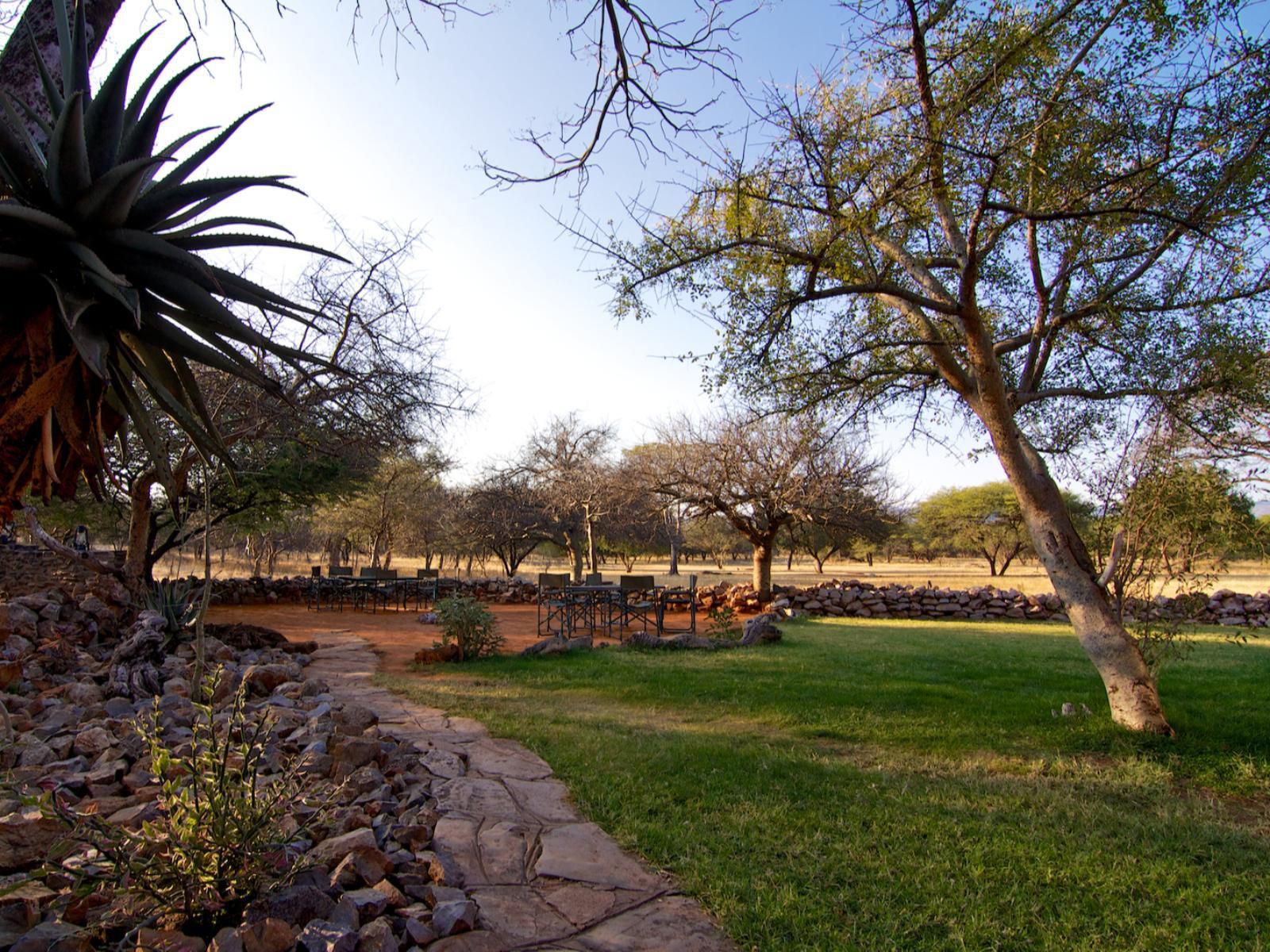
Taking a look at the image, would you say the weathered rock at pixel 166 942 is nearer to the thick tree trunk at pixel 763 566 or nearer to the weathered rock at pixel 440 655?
the weathered rock at pixel 440 655

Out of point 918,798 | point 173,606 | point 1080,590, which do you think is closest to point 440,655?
point 173,606

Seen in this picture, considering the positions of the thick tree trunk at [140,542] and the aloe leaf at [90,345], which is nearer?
the aloe leaf at [90,345]

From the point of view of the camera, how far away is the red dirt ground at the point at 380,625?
1145 cm

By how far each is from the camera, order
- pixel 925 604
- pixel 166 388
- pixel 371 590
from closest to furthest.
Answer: pixel 166 388, pixel 925 604, pixel 371 590

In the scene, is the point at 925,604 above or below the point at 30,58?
below

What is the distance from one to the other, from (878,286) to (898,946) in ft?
13.9

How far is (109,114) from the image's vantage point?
2250 mm

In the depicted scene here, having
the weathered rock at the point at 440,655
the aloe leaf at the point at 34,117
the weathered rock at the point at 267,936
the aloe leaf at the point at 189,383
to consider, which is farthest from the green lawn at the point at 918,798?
the aloe leaf at the point at 34,117

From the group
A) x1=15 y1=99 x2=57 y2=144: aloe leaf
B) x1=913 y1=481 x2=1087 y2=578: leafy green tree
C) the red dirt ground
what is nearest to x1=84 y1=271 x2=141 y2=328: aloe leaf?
x1=15 y1=99 x2=57 y2=144: aloe leaf

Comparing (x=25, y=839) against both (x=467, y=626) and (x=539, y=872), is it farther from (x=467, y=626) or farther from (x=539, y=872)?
(x=467, y=626)

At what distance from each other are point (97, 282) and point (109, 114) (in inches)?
28.6

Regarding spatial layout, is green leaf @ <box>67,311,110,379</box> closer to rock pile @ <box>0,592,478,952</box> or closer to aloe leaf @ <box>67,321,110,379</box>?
aloe leaf @ <box>67,321,110,379</box>

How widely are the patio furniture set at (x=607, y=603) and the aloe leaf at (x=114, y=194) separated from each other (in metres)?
10.5

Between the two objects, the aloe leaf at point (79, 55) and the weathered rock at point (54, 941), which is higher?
the aloe leaf at point (79, 55)
